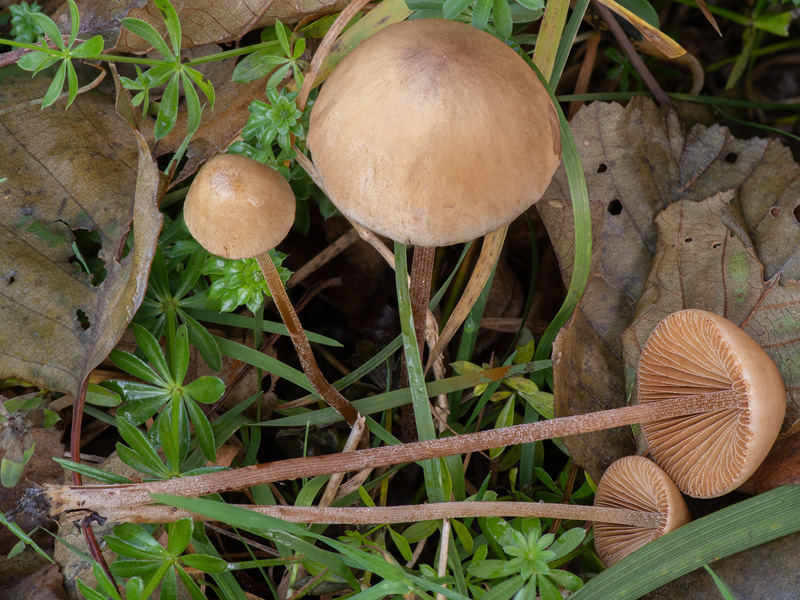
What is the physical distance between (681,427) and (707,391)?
15 centimetres

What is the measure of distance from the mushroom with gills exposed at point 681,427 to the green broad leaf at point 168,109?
3.77 ft

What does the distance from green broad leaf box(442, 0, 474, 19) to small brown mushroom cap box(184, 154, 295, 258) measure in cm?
71

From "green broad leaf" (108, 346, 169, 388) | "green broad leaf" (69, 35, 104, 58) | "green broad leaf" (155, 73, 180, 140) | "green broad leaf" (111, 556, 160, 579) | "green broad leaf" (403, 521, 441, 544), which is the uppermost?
"green broad leaf" (69, 35, 104, 58)

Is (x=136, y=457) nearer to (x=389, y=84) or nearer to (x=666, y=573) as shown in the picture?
(x=389, y=84)

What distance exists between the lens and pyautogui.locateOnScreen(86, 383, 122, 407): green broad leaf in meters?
2.19

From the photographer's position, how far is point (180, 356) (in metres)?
2.15

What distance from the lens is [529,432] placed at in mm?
2049

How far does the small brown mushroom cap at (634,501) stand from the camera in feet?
6.71

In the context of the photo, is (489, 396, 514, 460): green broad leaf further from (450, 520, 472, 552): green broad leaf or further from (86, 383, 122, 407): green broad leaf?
(86, 383, 122, 407): green broad leaf

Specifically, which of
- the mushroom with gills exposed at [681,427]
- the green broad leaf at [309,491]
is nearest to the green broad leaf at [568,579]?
the mushroom with gills exposed at [681,427]

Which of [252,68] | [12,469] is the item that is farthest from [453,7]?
[12,469]

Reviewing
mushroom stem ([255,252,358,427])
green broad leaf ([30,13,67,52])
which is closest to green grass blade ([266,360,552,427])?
mushroom stem ([255,252,358,427])

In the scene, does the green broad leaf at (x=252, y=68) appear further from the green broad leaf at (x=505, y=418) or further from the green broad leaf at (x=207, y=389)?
the green broad leaf at (x=505, y=418)

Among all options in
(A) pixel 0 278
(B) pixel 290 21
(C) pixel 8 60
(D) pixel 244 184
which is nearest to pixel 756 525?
(D) pixel 244 184
